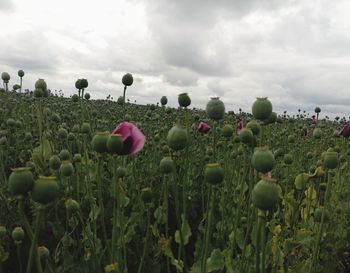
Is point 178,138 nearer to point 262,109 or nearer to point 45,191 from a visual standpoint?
point 262,109

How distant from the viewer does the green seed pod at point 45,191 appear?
1.37m

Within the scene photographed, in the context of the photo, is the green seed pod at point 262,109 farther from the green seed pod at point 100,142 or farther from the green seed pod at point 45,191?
the green seed pod at point 45,191

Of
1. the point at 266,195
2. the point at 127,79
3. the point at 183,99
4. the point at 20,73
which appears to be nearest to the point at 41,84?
the point at 127,79

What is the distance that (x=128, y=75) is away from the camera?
316cm

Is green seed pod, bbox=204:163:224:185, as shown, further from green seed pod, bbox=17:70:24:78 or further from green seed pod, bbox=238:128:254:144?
green seed pod, bbox=17:70:24:78

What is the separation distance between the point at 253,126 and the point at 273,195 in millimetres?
850

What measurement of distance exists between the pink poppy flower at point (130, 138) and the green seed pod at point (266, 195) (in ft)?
1.86

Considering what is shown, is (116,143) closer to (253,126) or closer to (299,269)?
(253,126)

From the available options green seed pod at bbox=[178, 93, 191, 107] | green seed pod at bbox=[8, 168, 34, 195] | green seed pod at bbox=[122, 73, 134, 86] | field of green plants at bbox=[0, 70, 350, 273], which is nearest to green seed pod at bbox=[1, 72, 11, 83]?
field of green plants at bbox=[0, 70, 350, 273]

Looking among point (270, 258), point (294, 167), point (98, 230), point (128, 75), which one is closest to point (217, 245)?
point (270, 258)

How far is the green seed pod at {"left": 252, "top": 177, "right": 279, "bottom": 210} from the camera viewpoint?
1.48 meters

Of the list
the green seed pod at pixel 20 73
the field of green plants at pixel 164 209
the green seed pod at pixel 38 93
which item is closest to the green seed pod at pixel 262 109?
the field of green plants at pixel 164 209

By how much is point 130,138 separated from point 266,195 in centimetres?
66

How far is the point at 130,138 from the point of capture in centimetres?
188
